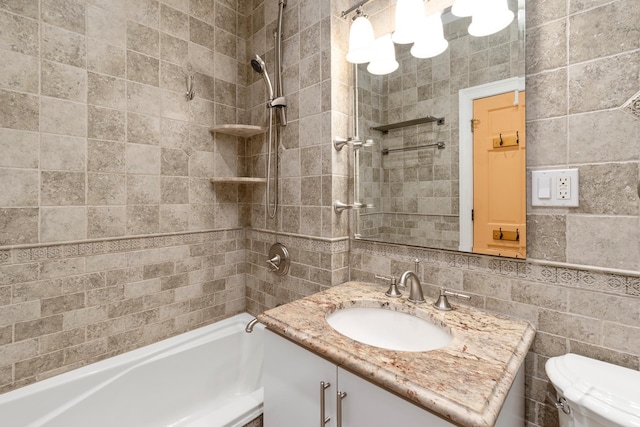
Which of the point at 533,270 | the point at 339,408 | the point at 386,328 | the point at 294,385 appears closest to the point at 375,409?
the point at 339,408

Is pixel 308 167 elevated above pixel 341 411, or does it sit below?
above

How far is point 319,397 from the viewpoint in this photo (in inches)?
35.4

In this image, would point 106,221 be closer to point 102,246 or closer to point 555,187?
point 102,246

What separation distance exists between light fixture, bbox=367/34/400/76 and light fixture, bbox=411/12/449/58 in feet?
0.45

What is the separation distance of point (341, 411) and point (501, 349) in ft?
1.60

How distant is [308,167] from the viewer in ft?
5.18

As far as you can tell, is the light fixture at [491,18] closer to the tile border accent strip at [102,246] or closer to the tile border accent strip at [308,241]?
the tile border accent strip at [308,241]

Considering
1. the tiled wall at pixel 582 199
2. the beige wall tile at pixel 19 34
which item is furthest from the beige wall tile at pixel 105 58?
the tiled wall at pixel 582 199

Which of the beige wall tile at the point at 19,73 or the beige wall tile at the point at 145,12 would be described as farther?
the beige wall tile at the point at 145,12

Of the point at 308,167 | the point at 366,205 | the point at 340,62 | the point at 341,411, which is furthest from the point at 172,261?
the point at 340,62

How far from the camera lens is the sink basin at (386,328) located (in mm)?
1059

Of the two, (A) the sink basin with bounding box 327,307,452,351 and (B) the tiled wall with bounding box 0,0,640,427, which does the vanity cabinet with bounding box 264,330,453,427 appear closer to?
(A) the sink basin with bounding box 327,307,452,351

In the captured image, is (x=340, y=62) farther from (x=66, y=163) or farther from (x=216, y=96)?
(x=66, y=163)

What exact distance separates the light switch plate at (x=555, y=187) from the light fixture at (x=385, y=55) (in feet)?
2.55
